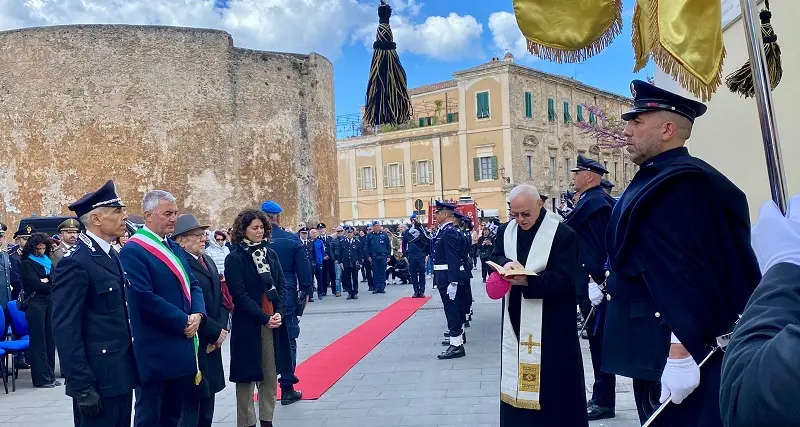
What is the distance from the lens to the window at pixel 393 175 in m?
45.8

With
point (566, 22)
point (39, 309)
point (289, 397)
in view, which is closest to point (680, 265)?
point (566, 22)

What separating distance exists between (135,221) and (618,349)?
8132 millimetres

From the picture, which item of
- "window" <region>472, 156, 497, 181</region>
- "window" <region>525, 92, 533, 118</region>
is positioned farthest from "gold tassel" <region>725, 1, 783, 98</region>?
"window" <region>525, 92, 533, 118</region>

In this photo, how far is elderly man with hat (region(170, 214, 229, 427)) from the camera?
4.93 meters

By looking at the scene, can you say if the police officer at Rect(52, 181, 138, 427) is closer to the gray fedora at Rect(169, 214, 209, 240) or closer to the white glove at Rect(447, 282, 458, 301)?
the gray fedora at Rect(169, 214, 209, 240)

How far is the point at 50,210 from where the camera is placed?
23297 mm

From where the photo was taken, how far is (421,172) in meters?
44.6

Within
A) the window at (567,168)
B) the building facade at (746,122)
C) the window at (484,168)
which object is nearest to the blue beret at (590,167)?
the building facade at (746,122)

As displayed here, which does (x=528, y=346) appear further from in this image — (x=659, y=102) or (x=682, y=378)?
(x=659, y=102)

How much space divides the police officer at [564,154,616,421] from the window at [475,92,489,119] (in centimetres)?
3586

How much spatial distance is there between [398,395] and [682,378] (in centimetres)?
457

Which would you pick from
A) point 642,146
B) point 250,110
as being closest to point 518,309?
point 642,146

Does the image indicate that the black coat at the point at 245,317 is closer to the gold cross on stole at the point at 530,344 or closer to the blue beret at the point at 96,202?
the blue beret at the point at 96,202

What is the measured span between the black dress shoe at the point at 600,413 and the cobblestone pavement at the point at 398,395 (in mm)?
94
